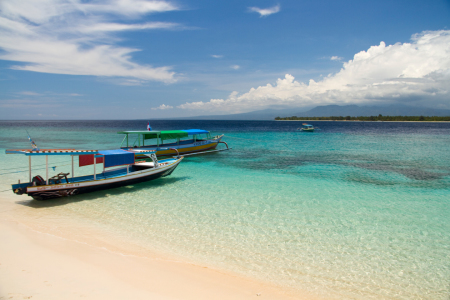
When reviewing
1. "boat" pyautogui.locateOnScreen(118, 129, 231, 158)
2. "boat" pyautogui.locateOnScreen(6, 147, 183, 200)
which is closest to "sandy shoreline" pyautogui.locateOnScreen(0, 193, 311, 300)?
"boat" pyautogui.locateOnScreen(6, 147, 183, 200)

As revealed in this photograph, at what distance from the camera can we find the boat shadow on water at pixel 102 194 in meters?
11.1

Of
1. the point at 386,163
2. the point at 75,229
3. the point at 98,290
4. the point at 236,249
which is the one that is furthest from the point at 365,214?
the point at 386,163

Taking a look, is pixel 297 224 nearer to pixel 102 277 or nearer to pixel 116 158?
pixel 102 277

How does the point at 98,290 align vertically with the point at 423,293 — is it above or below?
above

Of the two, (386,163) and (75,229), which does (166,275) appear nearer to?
(75,229)

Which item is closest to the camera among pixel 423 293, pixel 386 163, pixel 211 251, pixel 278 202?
pixel 423 293

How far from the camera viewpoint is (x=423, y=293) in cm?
563

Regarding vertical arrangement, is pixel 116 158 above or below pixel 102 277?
above

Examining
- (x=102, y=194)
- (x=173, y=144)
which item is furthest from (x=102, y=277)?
(x=173, y=144)

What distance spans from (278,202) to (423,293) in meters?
6.30

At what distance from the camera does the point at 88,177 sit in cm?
1306

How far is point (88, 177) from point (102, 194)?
1311 mm

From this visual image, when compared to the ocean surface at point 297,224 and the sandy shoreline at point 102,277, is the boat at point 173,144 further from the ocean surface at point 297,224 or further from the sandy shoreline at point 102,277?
the sandy shoreline at point 102,277

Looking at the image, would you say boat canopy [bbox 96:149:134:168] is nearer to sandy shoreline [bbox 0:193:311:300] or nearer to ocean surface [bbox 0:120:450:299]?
ocean surface [bbox 0:120:450:299]
